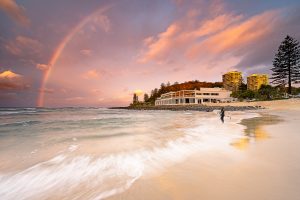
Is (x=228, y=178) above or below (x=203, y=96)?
below

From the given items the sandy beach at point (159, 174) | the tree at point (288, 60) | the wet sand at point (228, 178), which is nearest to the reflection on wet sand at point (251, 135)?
the sandy beach at point (159, 174)

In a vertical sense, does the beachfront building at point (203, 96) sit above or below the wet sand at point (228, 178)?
above

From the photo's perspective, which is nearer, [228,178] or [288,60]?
[228,178]

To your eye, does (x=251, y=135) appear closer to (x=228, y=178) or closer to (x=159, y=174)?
(x=228, y=178)

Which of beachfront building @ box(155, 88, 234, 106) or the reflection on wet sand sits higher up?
beachfront building @ box(155, 88, 234, 106)

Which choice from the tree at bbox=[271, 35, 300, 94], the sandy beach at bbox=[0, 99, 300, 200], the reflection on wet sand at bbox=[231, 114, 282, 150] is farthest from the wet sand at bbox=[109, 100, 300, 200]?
the tree at bbox=[271, 35, 300, 94]

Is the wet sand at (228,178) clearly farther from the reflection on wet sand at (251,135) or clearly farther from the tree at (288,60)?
the tree at (288,60)

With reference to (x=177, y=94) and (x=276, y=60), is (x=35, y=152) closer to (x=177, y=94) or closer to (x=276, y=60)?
(x=276, y=60)

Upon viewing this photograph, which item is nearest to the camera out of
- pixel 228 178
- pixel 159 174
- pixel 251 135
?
pixel 228 178

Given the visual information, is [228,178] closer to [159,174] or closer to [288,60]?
[159,174]

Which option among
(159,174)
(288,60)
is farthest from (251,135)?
(288,60)

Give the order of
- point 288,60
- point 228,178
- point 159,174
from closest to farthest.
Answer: point 228,178 < point 159,174 < point 288,60

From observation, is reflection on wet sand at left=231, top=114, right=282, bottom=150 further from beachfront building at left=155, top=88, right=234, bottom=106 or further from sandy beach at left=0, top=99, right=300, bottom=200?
beachfront building at left=155, top=88, right=234, bottom=106

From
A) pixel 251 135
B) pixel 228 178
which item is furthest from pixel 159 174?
pixel 251 135
